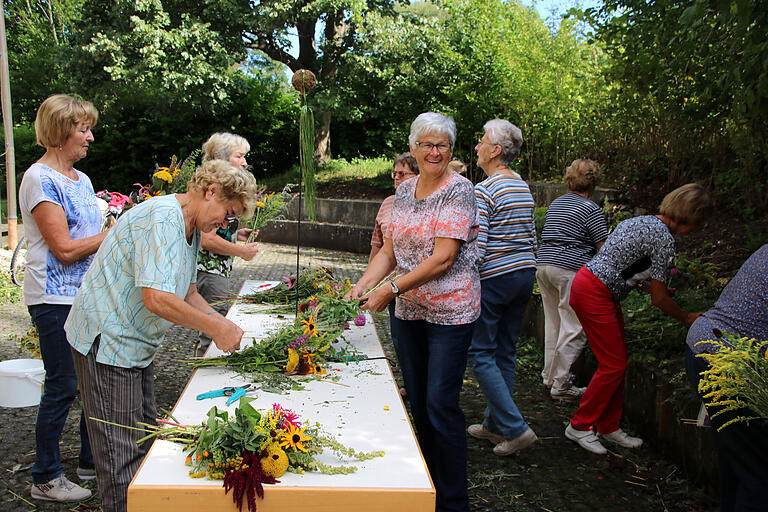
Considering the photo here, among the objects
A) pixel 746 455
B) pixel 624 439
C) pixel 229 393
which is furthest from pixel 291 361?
pixel 624 439

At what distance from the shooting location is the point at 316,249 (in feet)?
42.9

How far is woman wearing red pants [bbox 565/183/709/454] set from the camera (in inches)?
133

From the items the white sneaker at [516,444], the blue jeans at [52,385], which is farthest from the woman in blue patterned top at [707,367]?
the blue jeans at [52,385]

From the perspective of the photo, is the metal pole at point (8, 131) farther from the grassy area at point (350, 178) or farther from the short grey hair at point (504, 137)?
the short grey hair at point (504, 137)

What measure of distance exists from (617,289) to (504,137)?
1091 mm

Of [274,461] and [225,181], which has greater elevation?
[225,181]

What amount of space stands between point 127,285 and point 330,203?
460 inches

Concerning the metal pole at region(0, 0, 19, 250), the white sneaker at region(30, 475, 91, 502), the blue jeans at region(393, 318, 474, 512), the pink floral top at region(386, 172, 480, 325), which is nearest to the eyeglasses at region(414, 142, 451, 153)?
the pink floral top at region(386, 172, 480, 325)

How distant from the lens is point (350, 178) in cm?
1537

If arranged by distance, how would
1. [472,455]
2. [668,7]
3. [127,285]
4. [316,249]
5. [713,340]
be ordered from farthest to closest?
[316,249] < [668,7] < [472,455] < [713,340] < [127,285]

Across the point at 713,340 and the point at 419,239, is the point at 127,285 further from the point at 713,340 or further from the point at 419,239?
the point at 713,340

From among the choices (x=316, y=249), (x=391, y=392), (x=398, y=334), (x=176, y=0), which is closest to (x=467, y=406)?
(x=398, y=334)

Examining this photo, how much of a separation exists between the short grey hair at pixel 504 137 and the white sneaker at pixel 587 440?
1744 millimetres

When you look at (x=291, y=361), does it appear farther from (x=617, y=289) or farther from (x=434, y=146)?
(x=617, y=289)
